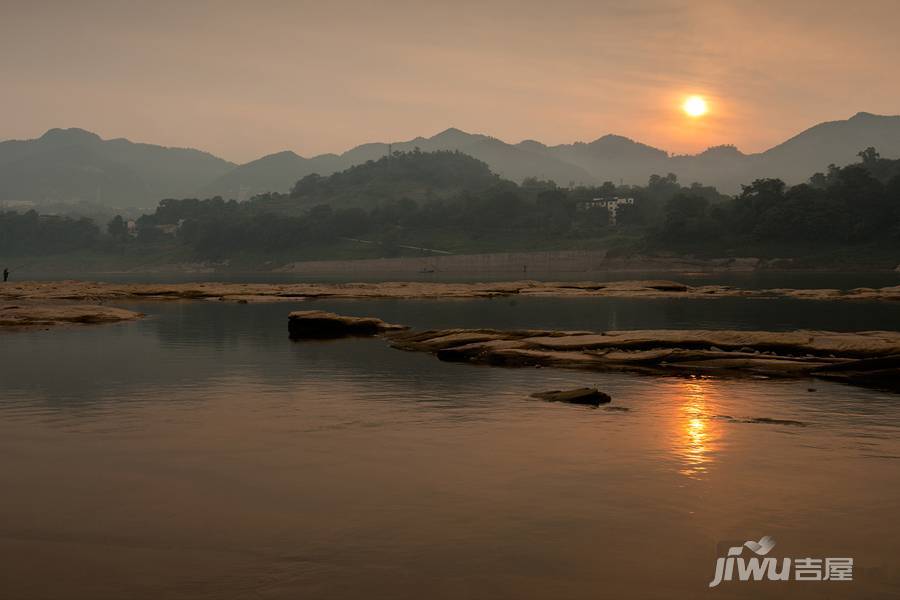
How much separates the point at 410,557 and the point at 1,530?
287 inches

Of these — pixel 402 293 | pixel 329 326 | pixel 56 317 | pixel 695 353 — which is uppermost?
pixel 402 293

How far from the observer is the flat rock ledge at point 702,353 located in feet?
113

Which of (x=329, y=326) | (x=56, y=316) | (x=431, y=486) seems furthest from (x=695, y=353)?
(x=56, y=316)

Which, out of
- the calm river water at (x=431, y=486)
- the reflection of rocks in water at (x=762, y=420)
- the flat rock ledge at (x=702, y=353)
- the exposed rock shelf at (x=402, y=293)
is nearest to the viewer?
the calm river water at (x=431, y=486)

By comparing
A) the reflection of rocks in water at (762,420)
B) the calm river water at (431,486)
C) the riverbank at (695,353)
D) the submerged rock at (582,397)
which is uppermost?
the riverbank at (695,353)

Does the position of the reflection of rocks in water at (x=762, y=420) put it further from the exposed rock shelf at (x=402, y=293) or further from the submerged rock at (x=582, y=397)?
the exposed rock shelf at (x=402, y=293)

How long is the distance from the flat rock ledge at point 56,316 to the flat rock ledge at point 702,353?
36.4 meters

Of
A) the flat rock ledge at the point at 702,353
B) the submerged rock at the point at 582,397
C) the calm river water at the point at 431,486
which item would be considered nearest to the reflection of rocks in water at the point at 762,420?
the calm river water at the point at 431,486

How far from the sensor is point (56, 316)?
67.1 metres

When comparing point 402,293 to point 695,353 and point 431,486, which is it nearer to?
point 695,353

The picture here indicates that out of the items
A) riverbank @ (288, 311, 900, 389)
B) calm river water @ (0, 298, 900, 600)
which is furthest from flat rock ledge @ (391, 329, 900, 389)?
calm river water @ (0, 298, 900, 600)

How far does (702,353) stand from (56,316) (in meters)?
50.6

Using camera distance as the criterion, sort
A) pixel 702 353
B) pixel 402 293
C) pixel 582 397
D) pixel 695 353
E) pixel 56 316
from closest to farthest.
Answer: pixel 582 397, pixel 702 353, pixel 695 353, pixel 56 316, pixel 402 293

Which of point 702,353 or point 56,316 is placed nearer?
point 702,353
